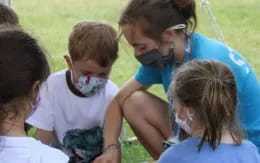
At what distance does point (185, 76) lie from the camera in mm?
2129

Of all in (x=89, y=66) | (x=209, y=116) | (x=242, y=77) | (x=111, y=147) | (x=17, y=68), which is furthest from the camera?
(x=111, y=147)

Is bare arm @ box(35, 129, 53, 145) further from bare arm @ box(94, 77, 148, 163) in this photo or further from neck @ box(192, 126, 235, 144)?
neck @ box(192, 126, 235, 144)

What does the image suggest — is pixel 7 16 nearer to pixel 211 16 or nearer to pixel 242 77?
pixel 242 77

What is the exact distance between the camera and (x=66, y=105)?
3.05 m

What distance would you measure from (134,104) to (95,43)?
0.34 metres

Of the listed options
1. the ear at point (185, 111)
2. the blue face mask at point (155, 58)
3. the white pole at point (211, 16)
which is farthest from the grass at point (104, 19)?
the ear at point (185, 111)

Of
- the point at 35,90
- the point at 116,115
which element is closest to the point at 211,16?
the point at 116,115

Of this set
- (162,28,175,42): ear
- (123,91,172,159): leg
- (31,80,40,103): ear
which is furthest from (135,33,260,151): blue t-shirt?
(31,80,40,103): ear

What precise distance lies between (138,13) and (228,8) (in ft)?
16.9

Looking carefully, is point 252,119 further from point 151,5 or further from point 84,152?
point 84,152

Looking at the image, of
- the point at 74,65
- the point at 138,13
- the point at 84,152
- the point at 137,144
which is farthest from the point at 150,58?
the point at 137,144

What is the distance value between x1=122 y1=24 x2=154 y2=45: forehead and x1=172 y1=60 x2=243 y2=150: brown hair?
0.51 metres

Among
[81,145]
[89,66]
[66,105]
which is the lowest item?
[81,145]

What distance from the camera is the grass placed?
5.65 meters
